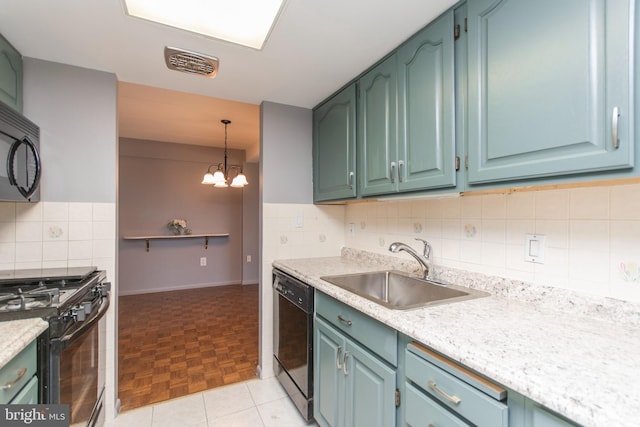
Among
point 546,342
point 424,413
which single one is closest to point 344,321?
point 424,413

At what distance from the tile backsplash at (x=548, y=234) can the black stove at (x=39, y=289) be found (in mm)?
1723

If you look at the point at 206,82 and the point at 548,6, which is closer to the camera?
the point at 548,6

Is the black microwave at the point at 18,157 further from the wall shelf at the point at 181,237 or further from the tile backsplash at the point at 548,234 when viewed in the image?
the wall shelf at the point at 181,237

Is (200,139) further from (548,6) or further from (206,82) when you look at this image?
(548,6)

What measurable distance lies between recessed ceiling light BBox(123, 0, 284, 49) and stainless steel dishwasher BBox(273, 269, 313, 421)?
4.36 ft

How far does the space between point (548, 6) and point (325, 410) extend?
1869 mm

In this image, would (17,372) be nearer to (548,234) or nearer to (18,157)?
(18,157)

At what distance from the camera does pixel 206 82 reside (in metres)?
1.89

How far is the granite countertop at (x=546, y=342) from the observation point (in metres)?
0.58

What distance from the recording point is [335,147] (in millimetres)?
2047

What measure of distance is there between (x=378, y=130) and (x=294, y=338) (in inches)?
52.5

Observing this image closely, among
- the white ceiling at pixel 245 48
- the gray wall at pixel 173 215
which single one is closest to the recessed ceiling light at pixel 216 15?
the white ceiling at pixel 245 48

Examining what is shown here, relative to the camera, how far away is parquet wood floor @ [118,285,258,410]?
2.04m

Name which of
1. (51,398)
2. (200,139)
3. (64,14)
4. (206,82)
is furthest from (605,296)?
(200,139)
